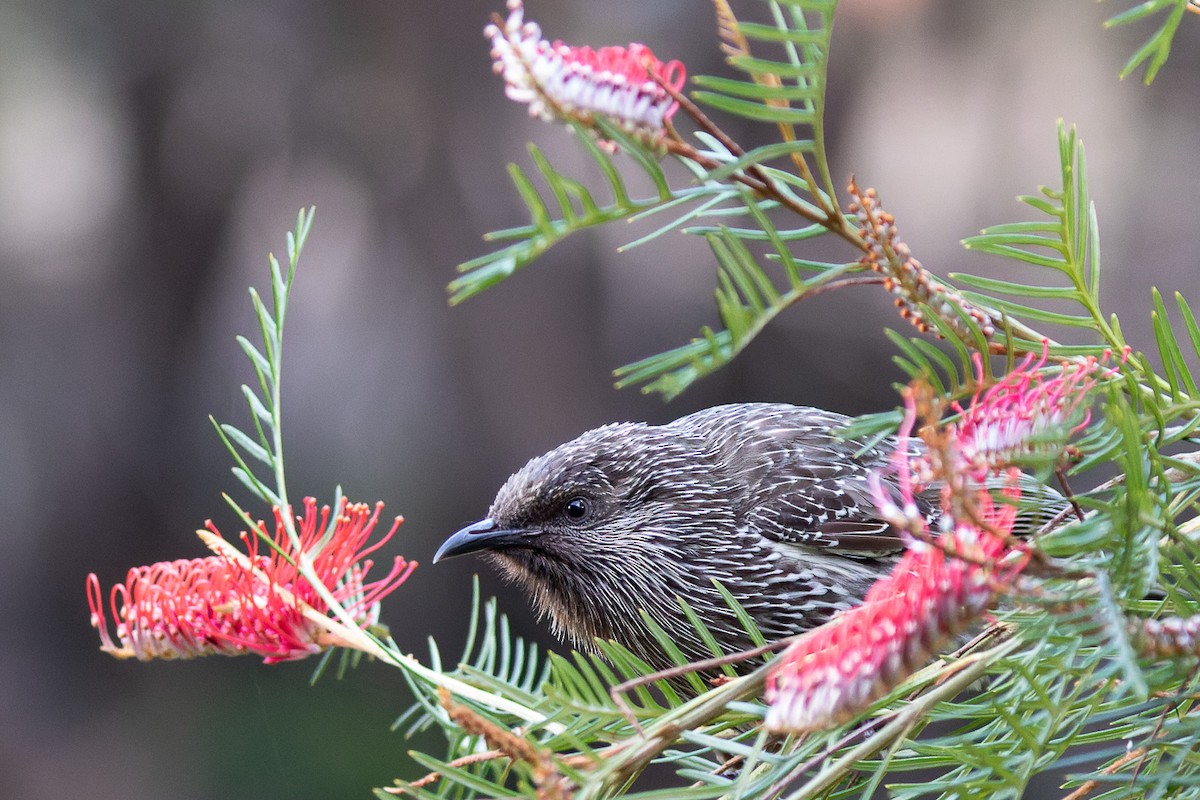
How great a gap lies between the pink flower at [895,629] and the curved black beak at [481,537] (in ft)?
4.35

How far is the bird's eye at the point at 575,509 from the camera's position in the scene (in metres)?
2.10

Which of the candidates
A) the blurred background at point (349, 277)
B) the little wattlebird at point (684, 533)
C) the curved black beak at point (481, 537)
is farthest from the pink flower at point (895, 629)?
the blurred background at point (349, 277)

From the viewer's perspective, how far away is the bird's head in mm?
2025

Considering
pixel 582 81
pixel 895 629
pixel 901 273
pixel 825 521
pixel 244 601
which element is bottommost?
pixel 825 521

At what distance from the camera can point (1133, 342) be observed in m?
4.62

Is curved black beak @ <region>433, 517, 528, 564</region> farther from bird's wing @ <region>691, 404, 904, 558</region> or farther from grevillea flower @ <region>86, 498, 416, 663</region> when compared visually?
grevillea flower @ <region>86, 498, 416, 663</region>

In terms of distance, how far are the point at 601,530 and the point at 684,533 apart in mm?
162

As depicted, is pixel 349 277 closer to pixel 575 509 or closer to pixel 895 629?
pixel 575 509

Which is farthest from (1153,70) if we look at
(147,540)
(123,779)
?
(123,779)

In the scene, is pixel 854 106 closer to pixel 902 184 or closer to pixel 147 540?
pixel 902 184

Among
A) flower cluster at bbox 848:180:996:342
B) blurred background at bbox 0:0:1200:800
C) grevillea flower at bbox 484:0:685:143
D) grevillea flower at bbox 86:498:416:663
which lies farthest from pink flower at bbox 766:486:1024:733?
blurred background at bbox 0:0:1200:800

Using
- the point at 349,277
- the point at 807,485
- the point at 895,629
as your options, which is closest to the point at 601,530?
the point at 807,485

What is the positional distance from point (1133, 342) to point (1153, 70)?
14.1ft

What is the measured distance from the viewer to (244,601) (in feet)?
4.00
